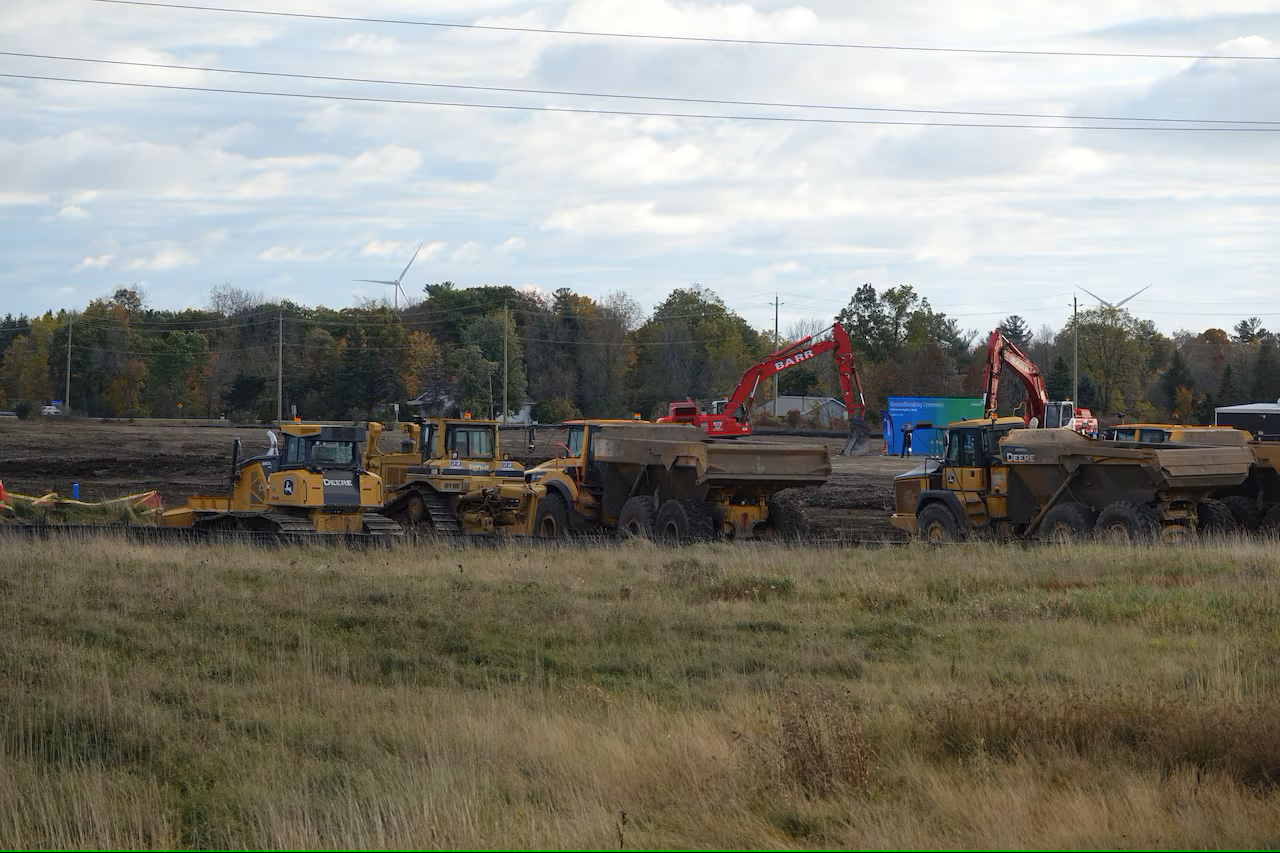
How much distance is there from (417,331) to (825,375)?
1275 inches

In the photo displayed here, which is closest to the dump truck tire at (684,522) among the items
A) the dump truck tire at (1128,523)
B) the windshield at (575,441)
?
the windshield at (575,441)


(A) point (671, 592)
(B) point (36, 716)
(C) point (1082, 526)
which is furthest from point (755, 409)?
(B) point (36, 716)

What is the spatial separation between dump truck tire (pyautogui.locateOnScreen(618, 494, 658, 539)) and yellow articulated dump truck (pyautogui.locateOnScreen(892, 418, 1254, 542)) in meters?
5.49

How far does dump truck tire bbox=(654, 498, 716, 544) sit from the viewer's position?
2322 cm

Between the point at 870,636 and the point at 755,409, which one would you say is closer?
the point at 870,636

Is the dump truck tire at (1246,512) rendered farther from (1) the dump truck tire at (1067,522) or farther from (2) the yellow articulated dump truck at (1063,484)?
(1) the dump truck tire at (1067,522)

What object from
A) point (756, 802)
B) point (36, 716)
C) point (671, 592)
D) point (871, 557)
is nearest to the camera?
point (756, 802)

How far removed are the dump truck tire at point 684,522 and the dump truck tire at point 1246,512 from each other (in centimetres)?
1004

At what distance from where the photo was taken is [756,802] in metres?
7.38

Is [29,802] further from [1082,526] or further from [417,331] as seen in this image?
[417,331]

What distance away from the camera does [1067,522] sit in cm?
2328

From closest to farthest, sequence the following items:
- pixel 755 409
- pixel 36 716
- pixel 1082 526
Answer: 1. pixel 36 716
2. pixel 1082 526
3. pixel 755 409

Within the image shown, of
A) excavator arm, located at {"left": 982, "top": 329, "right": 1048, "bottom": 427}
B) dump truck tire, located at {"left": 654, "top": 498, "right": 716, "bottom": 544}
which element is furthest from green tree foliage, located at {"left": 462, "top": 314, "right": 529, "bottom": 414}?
dump truck tire, located at {"left": 654, "top": 498, "right": 716, "bottom": 544}

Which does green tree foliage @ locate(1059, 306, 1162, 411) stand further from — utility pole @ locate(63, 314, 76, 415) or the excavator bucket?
utility pole @ locate(63, 314, 76, 415)
